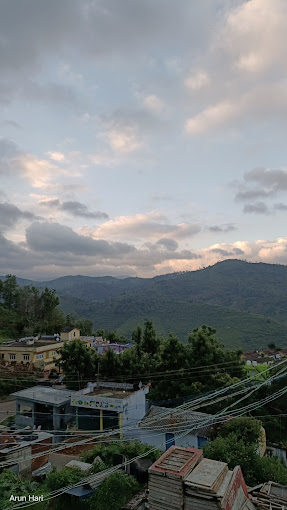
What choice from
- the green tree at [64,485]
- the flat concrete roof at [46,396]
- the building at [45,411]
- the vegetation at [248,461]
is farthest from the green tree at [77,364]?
the green tree at [64,485]

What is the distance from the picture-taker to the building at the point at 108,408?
2220cm

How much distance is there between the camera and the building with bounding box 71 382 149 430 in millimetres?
22203

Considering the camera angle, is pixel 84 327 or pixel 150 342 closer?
pixel 150 342

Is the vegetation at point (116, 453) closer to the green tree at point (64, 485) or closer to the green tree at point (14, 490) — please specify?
the green tree at point (64, 485)

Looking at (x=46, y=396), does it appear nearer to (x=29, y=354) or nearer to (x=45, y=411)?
(x=45, y=411)

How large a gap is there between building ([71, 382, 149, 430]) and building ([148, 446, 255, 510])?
523 inches

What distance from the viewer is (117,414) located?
2238 centimetres

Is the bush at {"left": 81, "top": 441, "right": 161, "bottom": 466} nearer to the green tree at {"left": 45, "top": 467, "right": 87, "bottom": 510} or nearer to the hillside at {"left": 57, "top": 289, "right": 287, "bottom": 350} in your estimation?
the green tree at {"left": 45, "top": 467, "right": 87, "bottom": 510}

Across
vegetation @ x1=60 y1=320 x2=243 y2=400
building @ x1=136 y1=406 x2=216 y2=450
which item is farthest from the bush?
vegetation @ x1=60 y1=320 x2=243 y2=400

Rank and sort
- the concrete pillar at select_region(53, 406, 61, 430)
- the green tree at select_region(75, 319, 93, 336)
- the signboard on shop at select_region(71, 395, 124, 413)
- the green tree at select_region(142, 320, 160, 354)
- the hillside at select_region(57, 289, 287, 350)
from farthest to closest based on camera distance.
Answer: the hillside at select_region(57, 289, 287, 350)
the green tree at select_region(75, 319, 93, 336)
the green tree at select_region(142, 320, 160, 354)
the concrete pillar at select_region(53, 406, 61, 430)
the signboard on shop at select_region(71, 395, 124, 413)

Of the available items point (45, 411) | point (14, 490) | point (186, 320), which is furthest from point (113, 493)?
point (186, 320)

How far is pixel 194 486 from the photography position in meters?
8.62

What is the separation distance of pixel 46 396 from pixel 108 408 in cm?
625

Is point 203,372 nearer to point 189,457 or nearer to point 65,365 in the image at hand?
point 65,365
